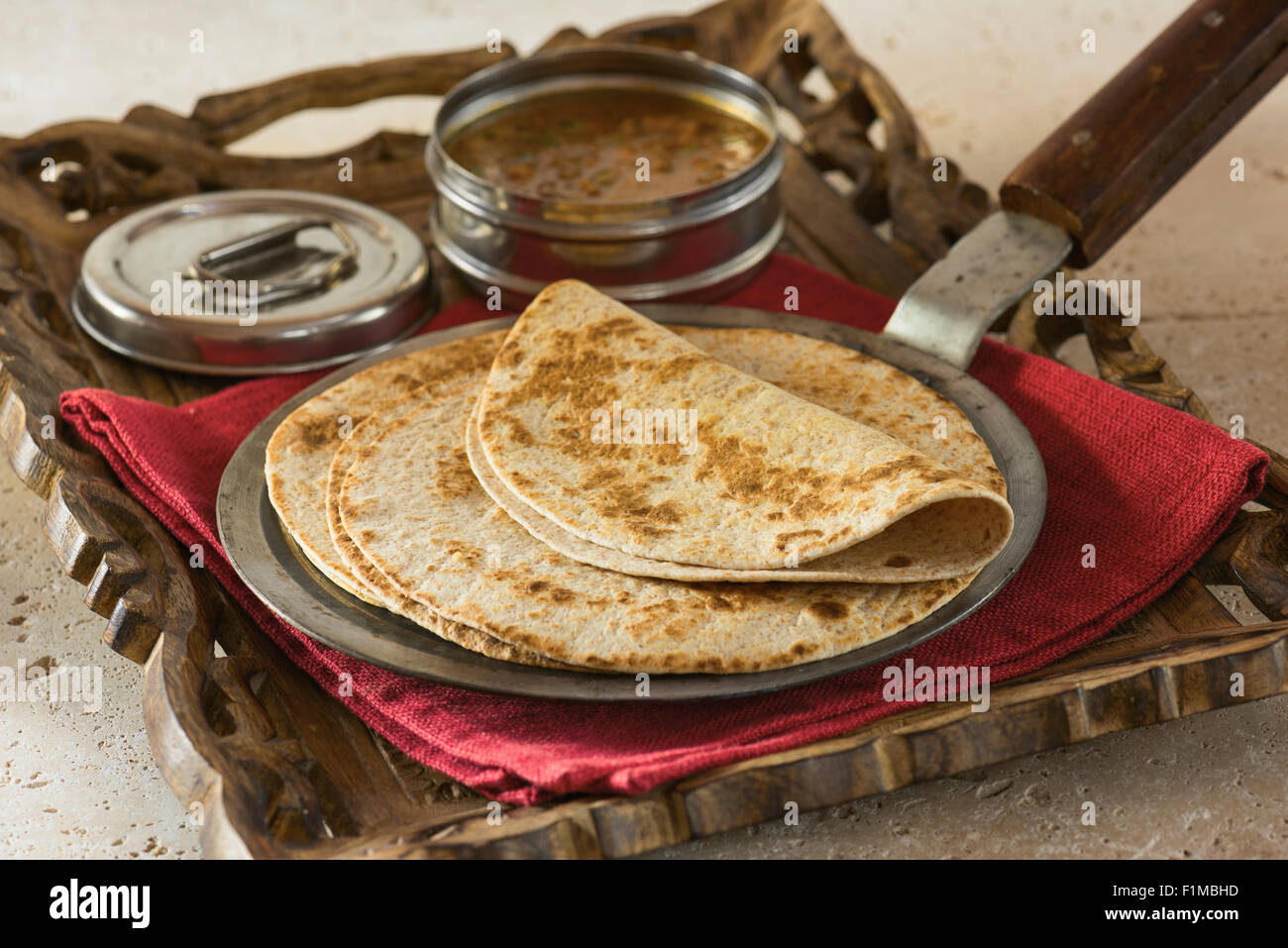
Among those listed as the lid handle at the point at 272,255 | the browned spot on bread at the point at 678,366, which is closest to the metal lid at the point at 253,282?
the lid handle at the point at 272,255

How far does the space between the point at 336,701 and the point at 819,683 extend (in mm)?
622

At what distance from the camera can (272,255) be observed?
105 inches

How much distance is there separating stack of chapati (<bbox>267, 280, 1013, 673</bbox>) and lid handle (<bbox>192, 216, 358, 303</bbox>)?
38 centimetres

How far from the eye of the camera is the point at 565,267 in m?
2.61

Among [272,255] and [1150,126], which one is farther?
[272,255]

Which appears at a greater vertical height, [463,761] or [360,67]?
[360,67]

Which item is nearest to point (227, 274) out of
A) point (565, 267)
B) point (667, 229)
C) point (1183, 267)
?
point (565, 267)

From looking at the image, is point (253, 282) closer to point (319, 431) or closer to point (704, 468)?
point (319, 431)

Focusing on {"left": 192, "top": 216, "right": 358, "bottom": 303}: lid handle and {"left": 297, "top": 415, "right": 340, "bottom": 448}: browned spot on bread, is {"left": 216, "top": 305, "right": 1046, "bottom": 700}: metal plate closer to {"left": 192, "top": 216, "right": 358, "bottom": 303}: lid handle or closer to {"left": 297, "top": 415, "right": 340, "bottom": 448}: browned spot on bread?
{"left": 297, "top": 415, "right": 340, "bottom": 448}: browned spot on bread

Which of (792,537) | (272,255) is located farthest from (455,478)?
(272,255)

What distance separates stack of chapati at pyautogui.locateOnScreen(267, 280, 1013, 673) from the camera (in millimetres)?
1748

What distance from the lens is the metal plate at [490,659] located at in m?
1.69

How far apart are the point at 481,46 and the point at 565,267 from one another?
966mm

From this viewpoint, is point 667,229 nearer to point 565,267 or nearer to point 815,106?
point 565,267
